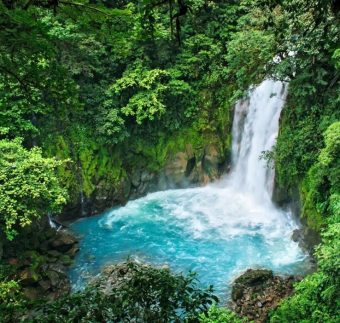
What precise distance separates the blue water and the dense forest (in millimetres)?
919

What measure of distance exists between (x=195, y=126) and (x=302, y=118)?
209 inches

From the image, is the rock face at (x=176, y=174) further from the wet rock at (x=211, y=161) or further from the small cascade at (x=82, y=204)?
the small cascade at (x=82, y=204)

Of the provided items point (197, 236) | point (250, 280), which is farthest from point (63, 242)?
point (250, 280)

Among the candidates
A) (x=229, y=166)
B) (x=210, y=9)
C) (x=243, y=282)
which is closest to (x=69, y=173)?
(x=229, y=166)

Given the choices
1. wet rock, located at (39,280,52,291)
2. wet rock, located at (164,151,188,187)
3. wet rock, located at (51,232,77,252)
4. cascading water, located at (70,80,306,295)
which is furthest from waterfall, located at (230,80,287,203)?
wet rock, located at (39,280,52,291)

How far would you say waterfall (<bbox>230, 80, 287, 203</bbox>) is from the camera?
50.7 ft

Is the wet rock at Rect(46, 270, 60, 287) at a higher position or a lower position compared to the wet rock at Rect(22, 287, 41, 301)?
Result: higher

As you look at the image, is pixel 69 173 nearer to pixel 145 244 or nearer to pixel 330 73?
pixel 145 244

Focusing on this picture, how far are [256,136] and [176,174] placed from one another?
3854 millimetres

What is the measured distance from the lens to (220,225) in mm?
14656

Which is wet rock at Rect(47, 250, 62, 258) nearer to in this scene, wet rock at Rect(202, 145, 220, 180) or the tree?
the tree

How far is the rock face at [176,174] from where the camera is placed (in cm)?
1686

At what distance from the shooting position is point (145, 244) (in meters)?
14.1

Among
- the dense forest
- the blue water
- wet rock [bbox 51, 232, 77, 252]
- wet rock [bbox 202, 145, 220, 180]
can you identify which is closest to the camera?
the dense forest
